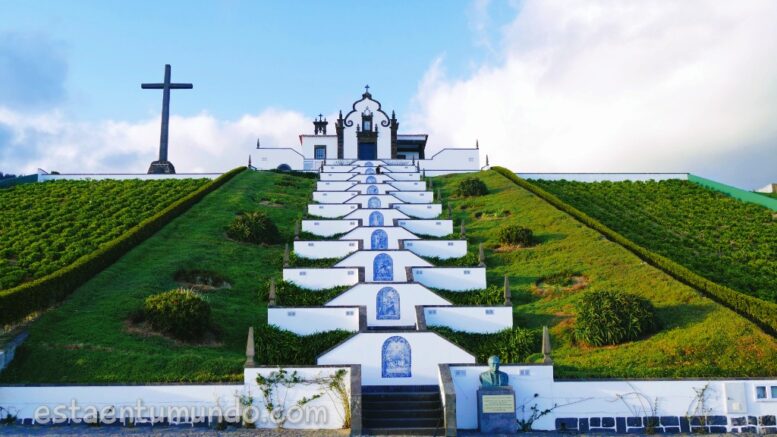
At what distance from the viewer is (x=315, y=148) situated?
5606 cm

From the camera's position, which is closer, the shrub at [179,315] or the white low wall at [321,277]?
the shrub at [179,315]

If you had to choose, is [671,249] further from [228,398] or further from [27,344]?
[27,344]

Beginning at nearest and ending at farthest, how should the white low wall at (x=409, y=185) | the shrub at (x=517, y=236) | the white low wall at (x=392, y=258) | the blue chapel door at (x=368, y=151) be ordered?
the white low wall at (x=392, y=258) < the shrub at (x=517, y=236) < the white low wall at (x=409, y=185) < the blue chapel door at (x=368, y=151)

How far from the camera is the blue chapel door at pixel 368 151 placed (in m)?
55.9

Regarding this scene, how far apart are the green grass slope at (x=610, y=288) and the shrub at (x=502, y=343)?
2.42 ft

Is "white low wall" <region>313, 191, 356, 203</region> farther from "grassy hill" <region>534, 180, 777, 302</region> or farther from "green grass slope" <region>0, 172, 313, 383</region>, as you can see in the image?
"grassy hill" <region>534, 180, 777, 302</region>

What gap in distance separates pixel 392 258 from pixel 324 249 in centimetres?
370

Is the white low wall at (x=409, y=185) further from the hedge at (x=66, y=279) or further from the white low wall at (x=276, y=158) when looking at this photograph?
the hedge at (x=66, y=279)

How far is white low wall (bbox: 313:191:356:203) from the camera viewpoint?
3944 cm

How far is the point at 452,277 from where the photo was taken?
23.9 m

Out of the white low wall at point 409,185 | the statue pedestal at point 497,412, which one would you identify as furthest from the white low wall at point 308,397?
the white low wall at point 409,185

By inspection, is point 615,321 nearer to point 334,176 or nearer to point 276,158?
point 334,176

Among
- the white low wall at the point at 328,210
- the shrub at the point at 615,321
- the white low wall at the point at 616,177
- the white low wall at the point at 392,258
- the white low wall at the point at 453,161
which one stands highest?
the white low wall at the point at 453,161

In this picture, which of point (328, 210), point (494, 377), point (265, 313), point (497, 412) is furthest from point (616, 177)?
point (497, 412)
